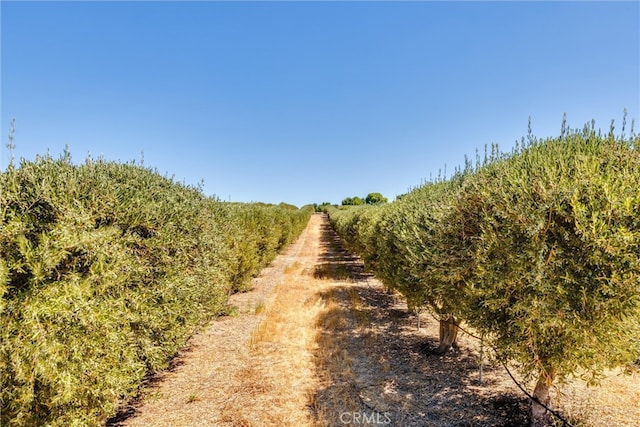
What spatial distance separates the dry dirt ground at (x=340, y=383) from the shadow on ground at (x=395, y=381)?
0.02m

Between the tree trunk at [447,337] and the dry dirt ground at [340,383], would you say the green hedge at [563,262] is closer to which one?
the dry dirt ground at [340,383]

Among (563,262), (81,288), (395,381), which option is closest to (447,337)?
(395,381)

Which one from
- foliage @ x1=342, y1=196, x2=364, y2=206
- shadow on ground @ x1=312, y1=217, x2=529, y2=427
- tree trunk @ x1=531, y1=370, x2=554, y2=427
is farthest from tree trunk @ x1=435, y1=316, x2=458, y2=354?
foliage @ x1=342, y1=196, x2=364, y2=206

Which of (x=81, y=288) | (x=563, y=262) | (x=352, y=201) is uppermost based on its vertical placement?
(x=352, y=201)

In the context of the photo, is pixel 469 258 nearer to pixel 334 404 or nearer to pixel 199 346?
pixel 334 404

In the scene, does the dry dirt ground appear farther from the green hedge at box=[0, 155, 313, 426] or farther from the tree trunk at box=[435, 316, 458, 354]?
the green hedge at box=[0, 155, 313, 426]

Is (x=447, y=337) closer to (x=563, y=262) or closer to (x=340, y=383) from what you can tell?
(x=340, y=383)

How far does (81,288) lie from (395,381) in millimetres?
6569

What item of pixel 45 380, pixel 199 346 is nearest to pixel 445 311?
pixel 199 346

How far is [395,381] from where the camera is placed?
23.9ft

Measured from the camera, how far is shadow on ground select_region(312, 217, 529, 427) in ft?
19.4

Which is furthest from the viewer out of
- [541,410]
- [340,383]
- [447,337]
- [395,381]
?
[447,337]

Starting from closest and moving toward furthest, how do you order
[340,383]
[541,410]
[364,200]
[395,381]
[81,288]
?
[81,288]
[541,410]
[340,383]
[395,381]
[364,200]

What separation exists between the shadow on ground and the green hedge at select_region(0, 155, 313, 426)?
12.0ft
